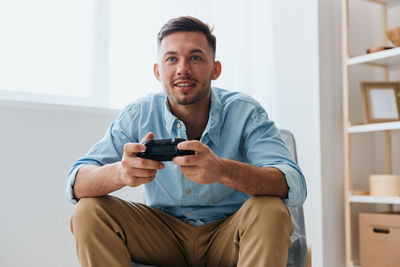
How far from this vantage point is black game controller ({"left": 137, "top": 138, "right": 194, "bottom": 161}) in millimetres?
1025

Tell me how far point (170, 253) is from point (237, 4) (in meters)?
1.63

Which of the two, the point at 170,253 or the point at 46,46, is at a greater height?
the point at 46,46

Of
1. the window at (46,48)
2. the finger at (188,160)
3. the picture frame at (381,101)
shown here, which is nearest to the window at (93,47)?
the window at (46,48)

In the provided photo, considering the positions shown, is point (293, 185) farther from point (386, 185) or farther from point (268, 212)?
point (386, 185)

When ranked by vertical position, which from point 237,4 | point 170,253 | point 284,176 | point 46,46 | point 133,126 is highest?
point 237,4

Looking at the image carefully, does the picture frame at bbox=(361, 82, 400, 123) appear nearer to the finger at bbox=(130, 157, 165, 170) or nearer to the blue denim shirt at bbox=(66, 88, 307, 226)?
the blue denim shirt at bbox=(66, 88, 307, 226)

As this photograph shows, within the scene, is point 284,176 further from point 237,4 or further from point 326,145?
point 237,4

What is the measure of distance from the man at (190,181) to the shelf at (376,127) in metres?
1.06

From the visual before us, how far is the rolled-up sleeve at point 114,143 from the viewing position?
4.26 ft

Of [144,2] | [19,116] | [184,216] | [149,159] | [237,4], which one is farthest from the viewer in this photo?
→ [237,4]

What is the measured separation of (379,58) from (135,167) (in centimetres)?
164

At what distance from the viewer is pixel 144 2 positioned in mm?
2223

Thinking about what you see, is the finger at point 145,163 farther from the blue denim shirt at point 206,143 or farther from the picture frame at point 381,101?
the picture frame at point 381,101

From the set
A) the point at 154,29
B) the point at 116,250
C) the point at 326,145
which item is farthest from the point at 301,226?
the point at 154,29
